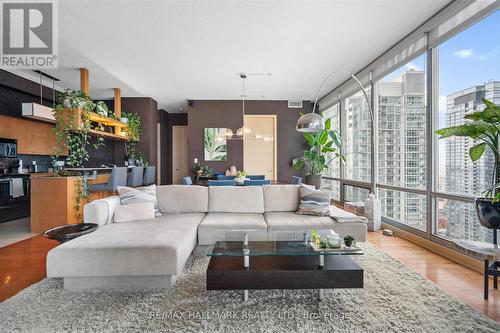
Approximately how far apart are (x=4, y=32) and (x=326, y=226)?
515 cm

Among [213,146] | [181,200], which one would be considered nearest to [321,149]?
[213,146]

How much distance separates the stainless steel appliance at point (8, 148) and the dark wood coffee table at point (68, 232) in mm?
4154

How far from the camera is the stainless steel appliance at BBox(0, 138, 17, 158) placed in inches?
205

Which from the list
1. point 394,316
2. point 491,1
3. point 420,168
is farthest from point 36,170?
point 491,1

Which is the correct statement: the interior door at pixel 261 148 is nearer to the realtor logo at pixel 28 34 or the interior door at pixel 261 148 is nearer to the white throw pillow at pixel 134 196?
the white throw pillow at pixel 134 196

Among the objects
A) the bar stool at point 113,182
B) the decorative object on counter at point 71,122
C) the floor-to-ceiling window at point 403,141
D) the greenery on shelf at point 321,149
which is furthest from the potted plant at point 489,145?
the decorative object on counter at point 71,122

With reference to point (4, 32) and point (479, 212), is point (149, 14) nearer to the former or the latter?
point (4, 32)

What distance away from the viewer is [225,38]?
13.0 ft

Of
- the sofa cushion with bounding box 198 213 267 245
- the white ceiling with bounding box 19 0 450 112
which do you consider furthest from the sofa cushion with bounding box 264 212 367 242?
the white ceiling with bounding box 19 0 450 112

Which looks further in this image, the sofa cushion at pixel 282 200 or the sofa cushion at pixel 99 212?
the sofa cushion at pixel 282 200

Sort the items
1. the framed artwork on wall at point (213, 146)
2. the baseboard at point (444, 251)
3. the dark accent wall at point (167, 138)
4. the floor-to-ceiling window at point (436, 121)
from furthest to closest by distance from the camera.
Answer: the dark accent wall at point (167, 138), the framed artwork on wall at point (213, 146), the floor-to-ceiling window at point (436, 121), the baseboard at point (444, 251)

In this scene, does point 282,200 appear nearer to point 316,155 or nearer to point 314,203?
point 314,203

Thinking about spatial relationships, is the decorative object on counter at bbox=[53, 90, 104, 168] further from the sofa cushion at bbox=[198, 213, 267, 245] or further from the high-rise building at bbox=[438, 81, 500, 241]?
Result: the high-rise building at bbox=[438, 81, 500, 241]

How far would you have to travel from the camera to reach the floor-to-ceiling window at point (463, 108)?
2.82m
